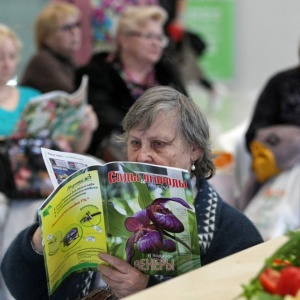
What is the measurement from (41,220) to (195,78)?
29.5ft

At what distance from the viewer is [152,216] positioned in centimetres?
271

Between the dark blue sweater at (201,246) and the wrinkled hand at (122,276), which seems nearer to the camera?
the wrinkled hand at (122,276)

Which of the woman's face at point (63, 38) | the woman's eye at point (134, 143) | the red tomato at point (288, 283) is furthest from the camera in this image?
the woman's face at point (63, 38)

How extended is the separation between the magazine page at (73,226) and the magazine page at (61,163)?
88mm

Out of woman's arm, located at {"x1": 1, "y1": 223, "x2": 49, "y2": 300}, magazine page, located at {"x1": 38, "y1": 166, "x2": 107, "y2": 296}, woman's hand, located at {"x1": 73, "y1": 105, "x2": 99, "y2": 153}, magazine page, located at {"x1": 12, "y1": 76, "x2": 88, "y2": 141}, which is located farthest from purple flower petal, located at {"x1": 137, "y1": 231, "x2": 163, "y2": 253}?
woman's hand, located at {"x1": 73, "y1": 105, "x2": 99, "y2": 153}

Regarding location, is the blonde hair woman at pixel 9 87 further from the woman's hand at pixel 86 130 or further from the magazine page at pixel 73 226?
the magazine page at pixel 73 226

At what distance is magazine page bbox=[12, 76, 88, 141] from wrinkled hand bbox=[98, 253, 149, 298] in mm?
2221

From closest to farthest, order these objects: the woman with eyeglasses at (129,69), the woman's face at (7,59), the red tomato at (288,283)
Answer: the red tomato at (288,283)
the woman's face at (7,59)
the woman with eyeglasses at (129,69)

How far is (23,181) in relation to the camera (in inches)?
196

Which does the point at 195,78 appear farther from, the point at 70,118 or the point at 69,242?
the point at 69,242

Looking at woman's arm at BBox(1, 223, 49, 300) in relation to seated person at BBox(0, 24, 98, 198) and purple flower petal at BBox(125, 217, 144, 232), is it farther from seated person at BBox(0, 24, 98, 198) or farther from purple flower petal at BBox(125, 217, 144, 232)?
seated person at BBox(0, 24, 98, 198)

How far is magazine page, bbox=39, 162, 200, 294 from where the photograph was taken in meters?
2.68

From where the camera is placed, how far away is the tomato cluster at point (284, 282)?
2071 mm

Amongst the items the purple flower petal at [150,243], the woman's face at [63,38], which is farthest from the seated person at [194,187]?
the woman's face at [63,38]
